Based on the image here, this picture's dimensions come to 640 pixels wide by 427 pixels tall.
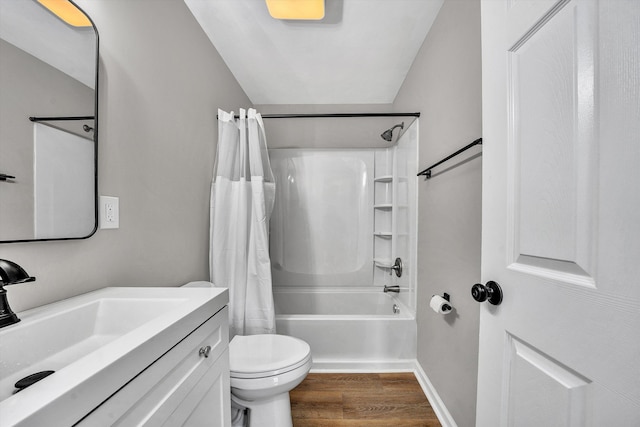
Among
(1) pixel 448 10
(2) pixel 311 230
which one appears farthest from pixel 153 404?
(2) pixel 311 230

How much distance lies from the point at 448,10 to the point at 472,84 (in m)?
0.58

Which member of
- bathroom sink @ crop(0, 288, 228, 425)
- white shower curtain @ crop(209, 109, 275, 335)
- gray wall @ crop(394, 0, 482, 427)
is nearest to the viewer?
bathroom sink @ crop(0, 288, 228, 425)

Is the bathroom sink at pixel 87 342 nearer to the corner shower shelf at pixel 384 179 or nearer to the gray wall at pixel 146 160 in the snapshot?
the gray wall at pixel 146 160

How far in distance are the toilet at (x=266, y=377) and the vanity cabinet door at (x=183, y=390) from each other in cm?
24

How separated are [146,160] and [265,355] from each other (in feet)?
3.72

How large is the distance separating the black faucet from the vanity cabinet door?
0.34 meters

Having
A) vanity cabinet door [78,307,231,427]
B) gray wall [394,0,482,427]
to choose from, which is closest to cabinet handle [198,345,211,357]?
vanity cabinet door [78,307,231,427]

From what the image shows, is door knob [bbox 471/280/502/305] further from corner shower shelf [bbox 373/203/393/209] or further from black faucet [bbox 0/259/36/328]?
corner shower shelf [bbox 373/203/393/209]

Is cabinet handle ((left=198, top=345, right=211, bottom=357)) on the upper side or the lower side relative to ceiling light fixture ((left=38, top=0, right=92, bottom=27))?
lower

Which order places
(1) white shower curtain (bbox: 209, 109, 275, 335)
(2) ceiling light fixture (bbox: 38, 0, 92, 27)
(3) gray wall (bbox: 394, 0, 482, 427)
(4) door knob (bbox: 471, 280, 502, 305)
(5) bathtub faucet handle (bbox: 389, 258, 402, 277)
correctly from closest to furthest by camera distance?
1. (4) door knob (bbox: 471, 280, 502, 305)
2. (2) ceiling light fixture (bbox: 38, 0, 92, 27)
3. (3) gray wall (bbox: 394, 0, 482, 427)
4. (1) white shower curtain (bbox: 209, 109, 275, 335)
5. (5) bathtub faucet handle (bbox: 389, 258, 402, 277)

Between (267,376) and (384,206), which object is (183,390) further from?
(384,206)

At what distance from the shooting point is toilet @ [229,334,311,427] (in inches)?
48.8

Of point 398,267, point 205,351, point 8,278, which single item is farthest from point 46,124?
point 398,267

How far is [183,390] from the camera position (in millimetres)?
723
